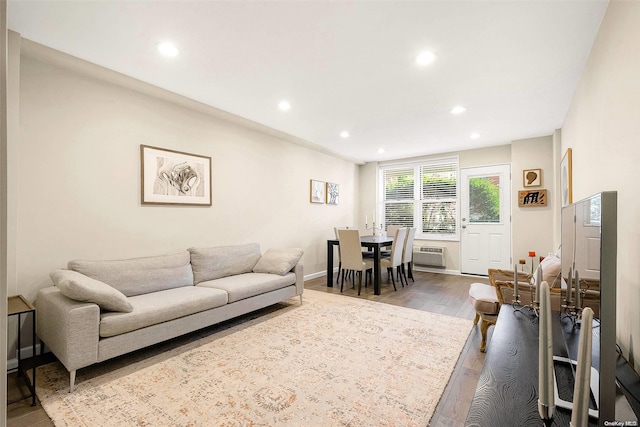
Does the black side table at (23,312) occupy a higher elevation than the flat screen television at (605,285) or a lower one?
lower

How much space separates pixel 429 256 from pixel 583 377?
5723 mm

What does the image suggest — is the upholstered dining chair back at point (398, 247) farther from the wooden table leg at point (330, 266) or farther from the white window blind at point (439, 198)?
the white window blind at point (439, 198)

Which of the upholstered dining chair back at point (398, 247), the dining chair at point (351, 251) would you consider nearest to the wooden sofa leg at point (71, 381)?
the dining chair at point (351, 251)

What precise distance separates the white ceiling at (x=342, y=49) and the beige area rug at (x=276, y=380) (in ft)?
8.17

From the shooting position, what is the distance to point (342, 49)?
2391mm

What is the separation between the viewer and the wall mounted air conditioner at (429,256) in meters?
6.06

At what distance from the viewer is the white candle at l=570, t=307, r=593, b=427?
2.18ft

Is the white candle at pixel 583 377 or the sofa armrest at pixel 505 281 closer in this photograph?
the white candle at pixel 583 377

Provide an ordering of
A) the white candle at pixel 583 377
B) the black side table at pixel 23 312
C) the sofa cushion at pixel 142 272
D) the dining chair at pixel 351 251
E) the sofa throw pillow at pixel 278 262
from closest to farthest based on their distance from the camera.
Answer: the white candle at pixel 583 377, the black side table at pixel 23 312, the sofa cushion at pixel 142 272, the sofa throw pillow at pixel 278 262, the dining chair at pixel 351 251

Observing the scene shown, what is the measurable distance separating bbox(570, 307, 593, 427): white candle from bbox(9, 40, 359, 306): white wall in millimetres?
3309

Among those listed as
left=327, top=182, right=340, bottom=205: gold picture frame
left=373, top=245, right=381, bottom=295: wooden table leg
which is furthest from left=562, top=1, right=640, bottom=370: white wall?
left=327, top=182, right=340, bottom=205: gold picture frame

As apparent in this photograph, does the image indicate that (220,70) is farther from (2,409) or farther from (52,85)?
(2,409)

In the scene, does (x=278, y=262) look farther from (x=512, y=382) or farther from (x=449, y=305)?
(x=512, y=382)

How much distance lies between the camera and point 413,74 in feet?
9.17
